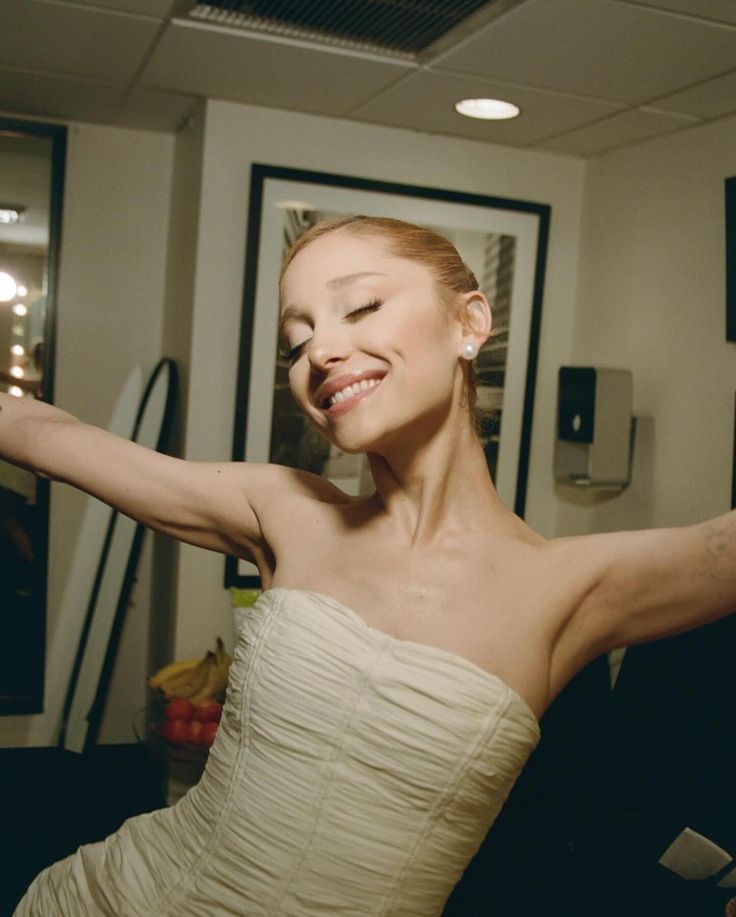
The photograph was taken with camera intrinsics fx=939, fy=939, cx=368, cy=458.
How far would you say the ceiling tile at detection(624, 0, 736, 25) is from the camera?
203 centimetres

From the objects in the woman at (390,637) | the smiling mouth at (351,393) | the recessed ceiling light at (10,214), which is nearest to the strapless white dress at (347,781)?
the woman at (390,637)

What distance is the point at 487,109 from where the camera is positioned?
298 cm

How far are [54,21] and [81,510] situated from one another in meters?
1.89

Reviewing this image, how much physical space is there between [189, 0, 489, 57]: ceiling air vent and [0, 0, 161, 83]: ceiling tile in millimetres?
227

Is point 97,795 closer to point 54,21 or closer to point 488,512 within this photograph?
point 54,21

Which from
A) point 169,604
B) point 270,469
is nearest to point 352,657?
point 270,469

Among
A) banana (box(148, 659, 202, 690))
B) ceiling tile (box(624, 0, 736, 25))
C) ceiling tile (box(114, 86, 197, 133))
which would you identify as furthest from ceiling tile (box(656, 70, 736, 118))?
banana (box(148, 659, 202, 690))

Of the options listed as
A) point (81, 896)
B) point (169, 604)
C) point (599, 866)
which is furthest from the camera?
point (169, 604)

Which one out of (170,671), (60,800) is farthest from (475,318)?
(60,800)

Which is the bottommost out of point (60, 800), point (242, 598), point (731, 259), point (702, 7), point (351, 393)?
point (60, 800)

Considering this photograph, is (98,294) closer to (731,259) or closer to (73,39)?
(73,39)

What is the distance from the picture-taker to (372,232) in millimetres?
1121

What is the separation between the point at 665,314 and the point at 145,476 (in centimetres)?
232

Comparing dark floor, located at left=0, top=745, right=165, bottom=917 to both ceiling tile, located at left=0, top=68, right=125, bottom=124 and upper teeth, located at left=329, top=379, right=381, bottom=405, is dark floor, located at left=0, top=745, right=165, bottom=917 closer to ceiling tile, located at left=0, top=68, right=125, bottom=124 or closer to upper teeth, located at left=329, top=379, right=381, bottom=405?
ceiling tile, located at left=0, top=68, right=125, bottom=124
